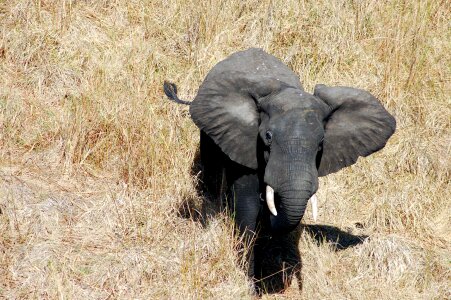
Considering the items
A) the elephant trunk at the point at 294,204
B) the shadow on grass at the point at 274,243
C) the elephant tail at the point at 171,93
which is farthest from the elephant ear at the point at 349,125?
the elephant tail at the point at 171,93

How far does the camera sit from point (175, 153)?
7.26 m

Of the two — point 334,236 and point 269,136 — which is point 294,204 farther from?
point 334,236

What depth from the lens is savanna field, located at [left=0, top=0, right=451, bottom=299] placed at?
5.92 m

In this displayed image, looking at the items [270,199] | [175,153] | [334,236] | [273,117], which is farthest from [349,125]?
[175,153]

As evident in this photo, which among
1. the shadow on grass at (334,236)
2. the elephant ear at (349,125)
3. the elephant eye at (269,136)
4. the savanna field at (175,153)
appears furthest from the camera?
the shadow on grass at (334,236)

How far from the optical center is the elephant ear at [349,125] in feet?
18.6

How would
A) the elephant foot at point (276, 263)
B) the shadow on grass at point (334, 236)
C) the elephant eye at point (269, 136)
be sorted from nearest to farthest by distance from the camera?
the elephant eye at point (269, 136), the elephant foot at point (276, 263), the shadow on grass at point (334, 236)

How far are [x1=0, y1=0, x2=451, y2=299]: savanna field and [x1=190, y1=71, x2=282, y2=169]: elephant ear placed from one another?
767 mm

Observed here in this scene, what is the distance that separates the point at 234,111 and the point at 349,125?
86cm

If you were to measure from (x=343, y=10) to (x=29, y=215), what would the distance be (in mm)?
4603

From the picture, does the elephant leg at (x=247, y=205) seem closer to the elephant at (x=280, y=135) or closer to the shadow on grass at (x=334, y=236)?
the elephant at (x=280, y=135)

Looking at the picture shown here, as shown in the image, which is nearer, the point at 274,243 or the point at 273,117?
the point at 273,117

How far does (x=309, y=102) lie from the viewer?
5.34 m

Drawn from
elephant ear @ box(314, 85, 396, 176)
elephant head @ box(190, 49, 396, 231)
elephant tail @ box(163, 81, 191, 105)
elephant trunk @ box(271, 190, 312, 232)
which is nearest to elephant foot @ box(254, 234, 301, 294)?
elephant head @ box(190, 49, 396, 231)
